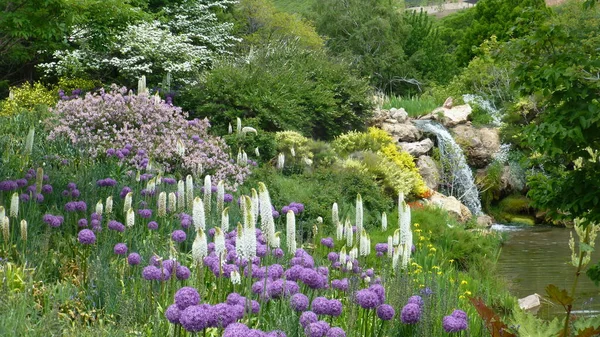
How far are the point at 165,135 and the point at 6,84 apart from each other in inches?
327

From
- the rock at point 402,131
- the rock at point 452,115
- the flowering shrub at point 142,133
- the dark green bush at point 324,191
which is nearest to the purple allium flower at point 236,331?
the dark green bush at point 324,191

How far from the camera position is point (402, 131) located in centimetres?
1753

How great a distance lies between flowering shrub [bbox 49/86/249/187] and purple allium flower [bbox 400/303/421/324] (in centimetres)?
599

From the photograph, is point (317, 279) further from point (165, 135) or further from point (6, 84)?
point (6, 84)

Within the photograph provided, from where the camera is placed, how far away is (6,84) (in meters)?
17.3

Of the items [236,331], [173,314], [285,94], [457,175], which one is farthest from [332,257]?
[457,175]

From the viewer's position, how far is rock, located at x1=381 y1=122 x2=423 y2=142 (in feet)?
56.7

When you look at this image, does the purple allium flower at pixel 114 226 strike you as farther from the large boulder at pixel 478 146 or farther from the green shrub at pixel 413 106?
the green shrub at pixel 413 106

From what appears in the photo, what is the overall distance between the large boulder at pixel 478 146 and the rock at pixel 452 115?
1.17 ft

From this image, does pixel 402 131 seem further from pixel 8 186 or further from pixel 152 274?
pixel 152 274

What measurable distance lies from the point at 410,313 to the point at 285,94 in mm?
10664

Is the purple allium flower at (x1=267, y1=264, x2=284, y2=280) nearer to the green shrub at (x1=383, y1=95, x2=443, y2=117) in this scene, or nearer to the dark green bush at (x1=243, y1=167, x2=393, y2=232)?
the dark green bush at (x1=243, y1=167, x2=393, y2=232)

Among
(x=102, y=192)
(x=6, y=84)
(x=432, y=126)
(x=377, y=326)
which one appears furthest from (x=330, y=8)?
(x=377, y=326)

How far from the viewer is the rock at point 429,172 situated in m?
15.7
